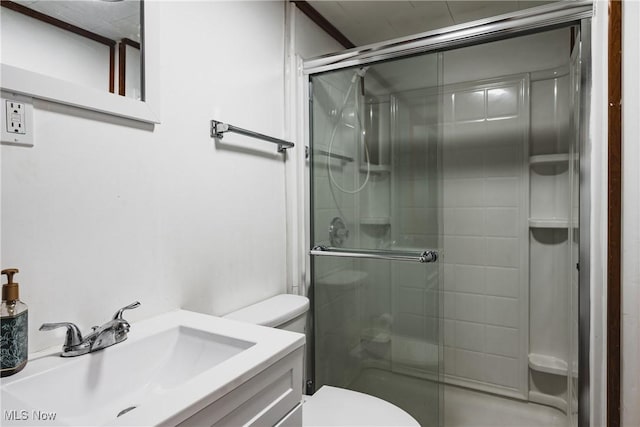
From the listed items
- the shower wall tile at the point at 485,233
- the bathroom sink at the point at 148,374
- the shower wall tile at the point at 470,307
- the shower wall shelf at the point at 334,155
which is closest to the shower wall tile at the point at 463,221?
→ the shower wall tile at the point at 485,233

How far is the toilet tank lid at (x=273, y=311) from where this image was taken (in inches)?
49.2

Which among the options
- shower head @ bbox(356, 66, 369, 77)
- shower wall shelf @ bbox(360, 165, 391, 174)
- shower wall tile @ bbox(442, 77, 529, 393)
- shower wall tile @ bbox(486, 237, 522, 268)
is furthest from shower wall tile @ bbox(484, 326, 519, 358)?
shower head @ bbox(356, 66, 369, 77)

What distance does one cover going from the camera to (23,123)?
30.0 inches

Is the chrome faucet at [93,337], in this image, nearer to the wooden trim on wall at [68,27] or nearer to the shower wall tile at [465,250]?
the wooden trim on wall at [68,27]

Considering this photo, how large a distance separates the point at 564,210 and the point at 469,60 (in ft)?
3.21

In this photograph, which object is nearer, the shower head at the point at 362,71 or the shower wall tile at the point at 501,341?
the shower head at the point at 362,71

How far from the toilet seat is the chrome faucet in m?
0.71

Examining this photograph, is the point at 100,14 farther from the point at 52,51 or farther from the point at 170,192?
the point at 170,192

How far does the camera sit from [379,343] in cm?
163

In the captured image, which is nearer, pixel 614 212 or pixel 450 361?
pixel 614 212

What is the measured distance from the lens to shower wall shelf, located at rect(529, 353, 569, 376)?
1.84 m

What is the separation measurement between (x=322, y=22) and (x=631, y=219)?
1594 millimetres

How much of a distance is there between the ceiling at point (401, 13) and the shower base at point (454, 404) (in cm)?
173

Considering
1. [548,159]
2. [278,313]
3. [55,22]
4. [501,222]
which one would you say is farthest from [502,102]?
[55,22]
